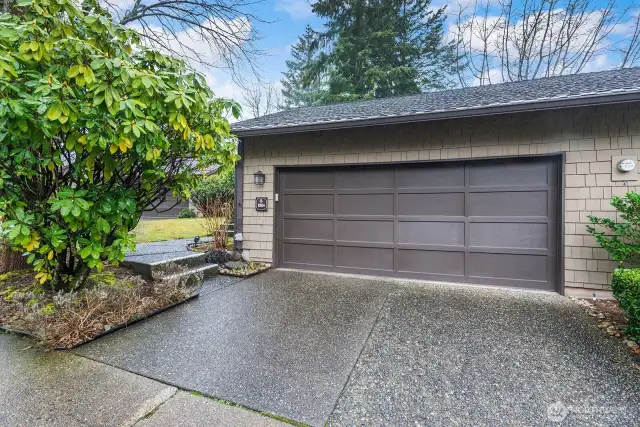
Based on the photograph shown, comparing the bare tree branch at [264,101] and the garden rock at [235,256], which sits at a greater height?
the bare tree branch at [264,101]

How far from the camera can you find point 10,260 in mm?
3900

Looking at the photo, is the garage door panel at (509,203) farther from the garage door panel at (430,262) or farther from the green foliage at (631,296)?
the green foliage at (631,296)

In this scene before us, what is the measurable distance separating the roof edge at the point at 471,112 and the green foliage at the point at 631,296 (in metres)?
1.93

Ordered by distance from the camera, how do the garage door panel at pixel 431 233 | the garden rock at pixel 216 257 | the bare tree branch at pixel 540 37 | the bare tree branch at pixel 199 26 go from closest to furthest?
1. the garage door panel at pixel 431 233
2. the garden rock at pixel 216 257
3. the bare tree branch at pixel 199 26
4. the bare tree branch at pixel 540 37

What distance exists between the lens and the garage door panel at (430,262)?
4543 mm

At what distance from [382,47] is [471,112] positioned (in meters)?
11.0

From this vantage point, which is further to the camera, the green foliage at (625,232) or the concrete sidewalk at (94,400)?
the green foliage at (625,232)

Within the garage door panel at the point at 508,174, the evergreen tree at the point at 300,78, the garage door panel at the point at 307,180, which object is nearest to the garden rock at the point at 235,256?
the garage door panel at the point at 307,180

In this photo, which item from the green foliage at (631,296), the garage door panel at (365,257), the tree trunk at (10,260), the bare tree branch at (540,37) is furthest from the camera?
the bare tree branch at (540,37)

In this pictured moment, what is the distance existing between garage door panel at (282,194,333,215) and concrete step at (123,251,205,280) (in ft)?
6.01

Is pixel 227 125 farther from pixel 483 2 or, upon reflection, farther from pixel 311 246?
pixel 483 2

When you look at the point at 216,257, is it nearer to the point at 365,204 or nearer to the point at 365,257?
the point at 365,257

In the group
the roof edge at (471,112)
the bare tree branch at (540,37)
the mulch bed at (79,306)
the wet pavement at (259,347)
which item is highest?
the bare tree branch at (540,37)

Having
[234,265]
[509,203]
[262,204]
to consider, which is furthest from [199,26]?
[509,203]
